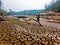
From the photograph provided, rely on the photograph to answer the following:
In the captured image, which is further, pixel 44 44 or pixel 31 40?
pixel 31 40

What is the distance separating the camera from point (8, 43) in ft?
18.7

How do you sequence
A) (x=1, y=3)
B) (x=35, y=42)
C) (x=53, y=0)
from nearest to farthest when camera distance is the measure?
(x=35, y=42)
(x=1, y=3)
(x=53, y=0)

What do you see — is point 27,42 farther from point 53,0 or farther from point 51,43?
point 53,0

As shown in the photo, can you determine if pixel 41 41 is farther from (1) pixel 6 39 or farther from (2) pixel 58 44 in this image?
(1) pixel 6 39

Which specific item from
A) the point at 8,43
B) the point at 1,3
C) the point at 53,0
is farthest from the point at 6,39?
the point at 53,0

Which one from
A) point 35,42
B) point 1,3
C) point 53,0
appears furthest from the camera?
point 53,0

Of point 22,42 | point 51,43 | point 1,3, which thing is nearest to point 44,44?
point 51,43

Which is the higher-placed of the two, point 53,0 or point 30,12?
point 53,0

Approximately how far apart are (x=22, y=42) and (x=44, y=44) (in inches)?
29.9

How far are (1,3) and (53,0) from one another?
1432cm

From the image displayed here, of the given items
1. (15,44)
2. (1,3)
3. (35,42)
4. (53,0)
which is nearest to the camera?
(15,44)

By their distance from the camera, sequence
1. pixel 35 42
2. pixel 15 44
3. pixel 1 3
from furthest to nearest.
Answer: pixel 1 3 < pixel 35 42 < pixel 15 44

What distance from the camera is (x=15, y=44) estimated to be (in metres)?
5.57

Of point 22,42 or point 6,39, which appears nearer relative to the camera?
point 22,42
